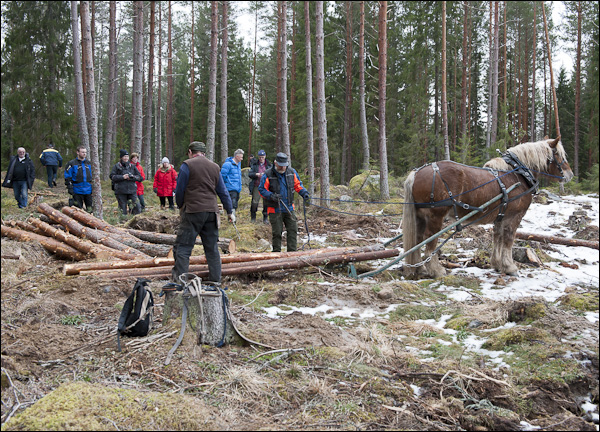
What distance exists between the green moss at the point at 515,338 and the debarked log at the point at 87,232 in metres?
5.66

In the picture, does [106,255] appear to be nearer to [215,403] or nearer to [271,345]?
[271,345]

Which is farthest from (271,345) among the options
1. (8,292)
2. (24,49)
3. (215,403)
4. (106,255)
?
(24,49)

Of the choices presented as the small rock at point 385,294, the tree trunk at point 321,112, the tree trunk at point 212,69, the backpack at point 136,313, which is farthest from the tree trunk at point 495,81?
the backpack at point 136,313

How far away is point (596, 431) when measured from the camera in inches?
129

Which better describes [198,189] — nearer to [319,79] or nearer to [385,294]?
[385,294]

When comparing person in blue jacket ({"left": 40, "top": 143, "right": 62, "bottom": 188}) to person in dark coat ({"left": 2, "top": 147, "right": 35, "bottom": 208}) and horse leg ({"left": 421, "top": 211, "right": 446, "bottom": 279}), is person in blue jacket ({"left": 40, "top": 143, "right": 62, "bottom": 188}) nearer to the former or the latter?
person in dark coat ({"left": 2, "top": 147, "right": 35, "bottom": 208})

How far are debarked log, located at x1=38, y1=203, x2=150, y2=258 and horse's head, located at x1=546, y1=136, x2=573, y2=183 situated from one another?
302 inches

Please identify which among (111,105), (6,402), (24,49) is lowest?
(6,402)

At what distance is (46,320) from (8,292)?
2.91 ft

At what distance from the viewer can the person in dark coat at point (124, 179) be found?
11.9 metres

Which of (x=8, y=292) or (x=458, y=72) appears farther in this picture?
(x=458, y=72)

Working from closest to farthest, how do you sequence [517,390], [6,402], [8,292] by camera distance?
[6,402] < [517,390] < [8,292]

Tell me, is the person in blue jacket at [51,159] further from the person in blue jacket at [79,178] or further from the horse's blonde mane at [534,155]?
the horse's blonde mane at [534,155]

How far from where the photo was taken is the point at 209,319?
4.30 m
